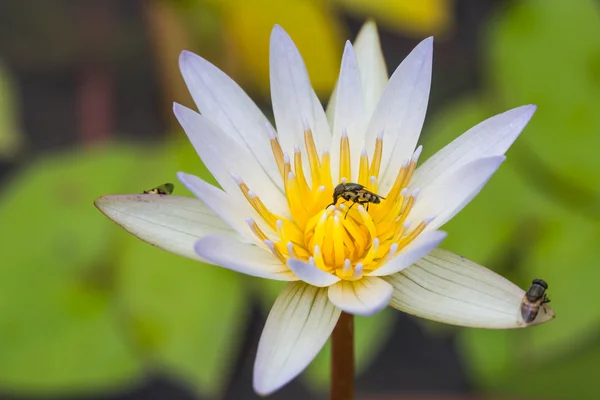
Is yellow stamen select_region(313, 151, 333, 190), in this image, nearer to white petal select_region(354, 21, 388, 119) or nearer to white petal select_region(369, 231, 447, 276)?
white petal select_region(354, 21, 388, 119)

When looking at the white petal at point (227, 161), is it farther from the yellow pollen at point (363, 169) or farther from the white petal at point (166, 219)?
the yellow pollen at point (363, 169)

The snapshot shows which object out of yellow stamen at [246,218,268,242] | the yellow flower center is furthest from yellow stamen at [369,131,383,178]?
yellow stamen at [246,218,268,242]

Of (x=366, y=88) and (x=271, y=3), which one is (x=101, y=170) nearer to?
(x=271, y=3)

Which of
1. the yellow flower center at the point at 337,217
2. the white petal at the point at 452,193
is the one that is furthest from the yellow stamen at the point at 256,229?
the white petal at the point at 452,193

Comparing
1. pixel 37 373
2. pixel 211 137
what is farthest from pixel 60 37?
pixel 211 137

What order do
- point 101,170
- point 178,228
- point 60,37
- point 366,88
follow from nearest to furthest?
point 178,228 < point 366,88 < point 101,170 < point 60,37
